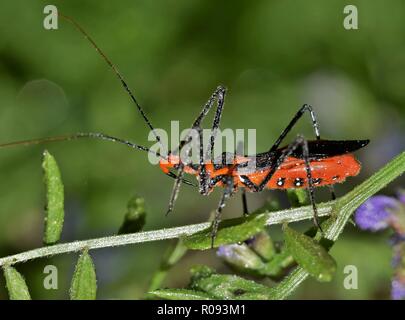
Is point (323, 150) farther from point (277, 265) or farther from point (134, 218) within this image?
point (134, 218)

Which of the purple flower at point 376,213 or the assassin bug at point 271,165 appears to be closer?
the assassin bug at point 271,165

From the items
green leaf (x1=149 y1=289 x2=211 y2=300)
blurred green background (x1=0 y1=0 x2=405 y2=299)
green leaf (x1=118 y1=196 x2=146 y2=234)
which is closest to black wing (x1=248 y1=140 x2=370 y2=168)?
green leaf (x1=118 y1=196 x2=146 y2=234)

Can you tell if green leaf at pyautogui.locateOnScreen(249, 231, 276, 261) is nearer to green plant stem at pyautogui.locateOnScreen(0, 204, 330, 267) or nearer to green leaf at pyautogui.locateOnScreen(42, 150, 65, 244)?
green plant stem at pyautogui.locateOnScreen(0, 204, 330, 267)

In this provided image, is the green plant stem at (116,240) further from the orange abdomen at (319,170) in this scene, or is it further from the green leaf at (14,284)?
the orange abdomen at (319,170)

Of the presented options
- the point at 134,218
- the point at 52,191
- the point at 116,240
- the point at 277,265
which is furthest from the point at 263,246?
the point at 52,191

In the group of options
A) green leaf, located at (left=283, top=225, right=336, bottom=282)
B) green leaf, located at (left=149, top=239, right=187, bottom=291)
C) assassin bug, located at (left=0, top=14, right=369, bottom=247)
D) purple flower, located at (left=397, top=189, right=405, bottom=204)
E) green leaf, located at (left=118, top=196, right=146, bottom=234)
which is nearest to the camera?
green leaf, located at (left=283, top=225, right=336, bottom=282)

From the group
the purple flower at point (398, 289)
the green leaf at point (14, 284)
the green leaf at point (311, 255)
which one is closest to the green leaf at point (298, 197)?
the green leaf at point (311, 255)

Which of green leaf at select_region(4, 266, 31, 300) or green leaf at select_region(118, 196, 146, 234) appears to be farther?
green leaf at select_region(118, 196, 146, 234)
